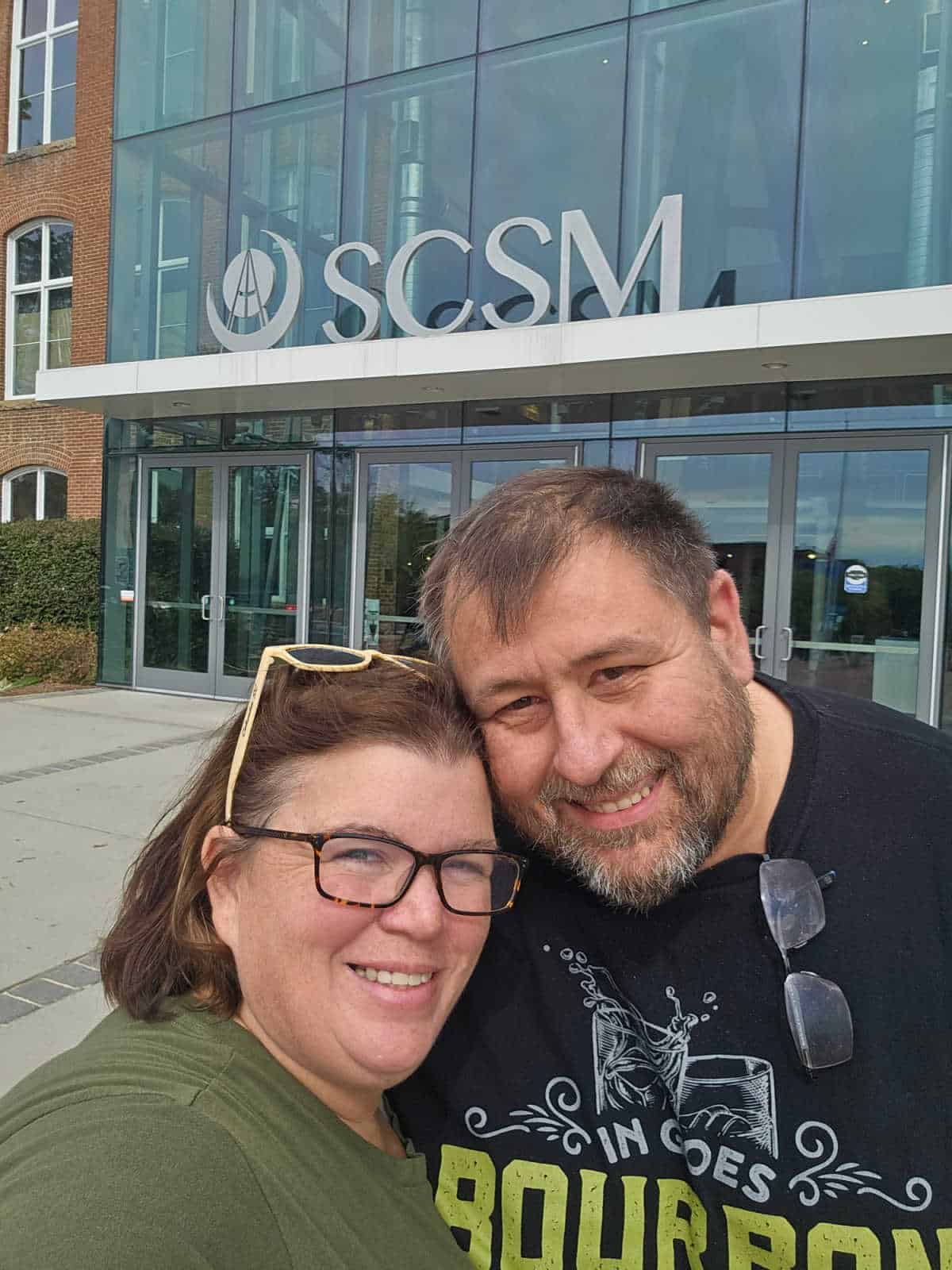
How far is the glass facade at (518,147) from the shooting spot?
27.1 feet

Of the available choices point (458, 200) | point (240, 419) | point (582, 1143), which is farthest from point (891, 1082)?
point (240, 419)

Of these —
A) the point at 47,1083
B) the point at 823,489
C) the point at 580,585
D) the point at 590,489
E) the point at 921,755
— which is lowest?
the point at 47,1083

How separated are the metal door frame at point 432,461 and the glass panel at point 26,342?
26.9 feet

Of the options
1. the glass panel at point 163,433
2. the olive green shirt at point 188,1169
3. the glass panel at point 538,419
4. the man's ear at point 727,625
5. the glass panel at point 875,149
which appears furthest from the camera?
the glass panel at point 163,433

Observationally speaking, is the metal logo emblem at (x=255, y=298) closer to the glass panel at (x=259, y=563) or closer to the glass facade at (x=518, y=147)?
the glass facade at (x=518, y=147)

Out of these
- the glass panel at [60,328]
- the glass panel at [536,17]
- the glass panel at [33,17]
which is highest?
the glass panel at [33,17]

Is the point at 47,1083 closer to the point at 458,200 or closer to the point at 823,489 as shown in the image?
the point at 823,489

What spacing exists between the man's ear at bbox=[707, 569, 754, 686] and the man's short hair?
0.09ft

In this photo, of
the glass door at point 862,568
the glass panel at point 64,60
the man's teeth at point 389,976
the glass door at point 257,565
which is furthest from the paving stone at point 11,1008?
the glass panel at point 64,60

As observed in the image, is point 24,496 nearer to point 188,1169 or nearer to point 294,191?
point 294,191

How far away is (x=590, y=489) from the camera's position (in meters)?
1.43

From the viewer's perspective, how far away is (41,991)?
368 cm

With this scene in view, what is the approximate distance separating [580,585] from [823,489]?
26.2 ft

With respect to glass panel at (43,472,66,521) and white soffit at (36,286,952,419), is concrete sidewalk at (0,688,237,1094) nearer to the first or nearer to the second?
white soffit at (36,286,952,419)
